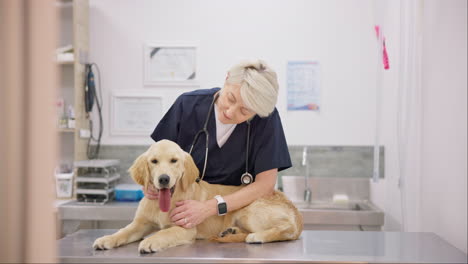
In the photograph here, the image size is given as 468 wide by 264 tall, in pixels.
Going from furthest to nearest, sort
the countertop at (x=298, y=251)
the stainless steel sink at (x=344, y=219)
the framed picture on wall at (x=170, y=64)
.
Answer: the framed picture on wall at (x=170, y=64) → the stainless steel sink at (x=344, y=219) → the countertop at (x=298, y=251)

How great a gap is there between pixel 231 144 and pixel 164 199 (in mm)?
345

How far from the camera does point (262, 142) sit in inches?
53.5

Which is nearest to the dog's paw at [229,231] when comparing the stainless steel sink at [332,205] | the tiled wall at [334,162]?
the stainless steel sink at [332,205]

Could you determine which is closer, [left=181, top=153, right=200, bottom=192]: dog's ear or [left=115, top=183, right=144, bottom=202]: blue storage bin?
[left=181, top=153, right=200, bottom=192]: dog's ear

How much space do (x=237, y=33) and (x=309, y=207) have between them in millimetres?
1377

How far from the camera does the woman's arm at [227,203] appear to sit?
3.91 feet

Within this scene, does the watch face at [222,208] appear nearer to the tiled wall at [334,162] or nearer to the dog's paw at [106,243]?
the dog's paw at [106,243]

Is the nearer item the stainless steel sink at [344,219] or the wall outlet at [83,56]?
the stainless steel sink at [344,219]

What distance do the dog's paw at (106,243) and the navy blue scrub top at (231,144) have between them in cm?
39

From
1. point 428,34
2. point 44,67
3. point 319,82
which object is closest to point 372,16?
point 319,82

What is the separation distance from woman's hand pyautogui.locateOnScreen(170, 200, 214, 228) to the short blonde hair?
0.35 metres

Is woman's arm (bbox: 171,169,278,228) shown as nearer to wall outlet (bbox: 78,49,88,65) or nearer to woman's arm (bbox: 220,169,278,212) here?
woman's arm (bbox: 220,169,278,212)

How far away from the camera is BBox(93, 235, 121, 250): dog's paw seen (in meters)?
1.12

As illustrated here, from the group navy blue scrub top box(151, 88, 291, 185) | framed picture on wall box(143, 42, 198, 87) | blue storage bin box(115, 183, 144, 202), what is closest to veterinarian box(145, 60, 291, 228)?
navy blue scrub top box(151, 88, 291, 185)
